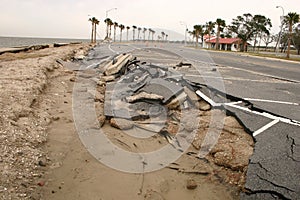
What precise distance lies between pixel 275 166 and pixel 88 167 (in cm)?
287

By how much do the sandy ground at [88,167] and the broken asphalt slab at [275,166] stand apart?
0.22 meters

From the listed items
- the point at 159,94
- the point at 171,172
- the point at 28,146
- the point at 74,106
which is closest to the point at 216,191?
the point at 171,172

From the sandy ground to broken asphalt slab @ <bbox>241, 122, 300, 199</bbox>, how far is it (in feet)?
0.71

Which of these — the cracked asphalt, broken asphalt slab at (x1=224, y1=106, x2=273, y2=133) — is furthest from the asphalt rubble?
the cracked asphalt

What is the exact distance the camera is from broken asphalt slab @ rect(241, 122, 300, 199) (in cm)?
338

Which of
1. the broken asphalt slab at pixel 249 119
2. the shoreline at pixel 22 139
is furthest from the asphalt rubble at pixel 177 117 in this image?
the shoreline at pixel 22 139

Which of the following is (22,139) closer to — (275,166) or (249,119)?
(275,166)

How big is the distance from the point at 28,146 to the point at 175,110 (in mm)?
3471

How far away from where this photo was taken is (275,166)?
3838 millimetres

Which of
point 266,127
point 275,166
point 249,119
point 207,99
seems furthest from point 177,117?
point 275,166

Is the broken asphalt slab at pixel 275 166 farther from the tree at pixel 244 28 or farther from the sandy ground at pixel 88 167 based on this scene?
the tree at pixel 244 28

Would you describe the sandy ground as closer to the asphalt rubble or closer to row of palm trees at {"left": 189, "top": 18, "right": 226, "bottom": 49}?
the asphalt rubble

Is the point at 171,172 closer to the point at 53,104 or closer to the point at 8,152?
the point at 8,152

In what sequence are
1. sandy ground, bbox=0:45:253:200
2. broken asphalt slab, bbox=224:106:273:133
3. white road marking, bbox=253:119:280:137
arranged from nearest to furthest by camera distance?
sandy ground, bbox=0:45:253:200, white road marking, bbox=253:119:280:137, broken asphalt slab, bbox=224:106:273:133
